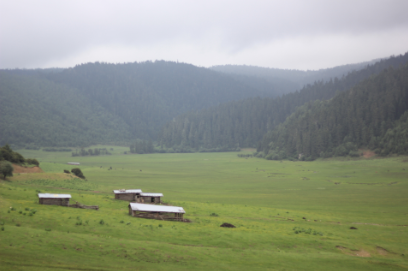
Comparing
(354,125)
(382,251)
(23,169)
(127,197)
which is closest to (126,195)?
(127,197)

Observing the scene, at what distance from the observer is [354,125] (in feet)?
503

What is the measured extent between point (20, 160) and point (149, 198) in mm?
35177

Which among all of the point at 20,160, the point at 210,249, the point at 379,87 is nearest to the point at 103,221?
the point at 210,249

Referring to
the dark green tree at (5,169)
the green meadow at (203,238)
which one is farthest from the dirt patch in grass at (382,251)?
the dark green tree at (5,169)

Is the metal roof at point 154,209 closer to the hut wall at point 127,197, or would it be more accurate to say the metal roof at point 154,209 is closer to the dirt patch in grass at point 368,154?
the hut wall at point 127,197

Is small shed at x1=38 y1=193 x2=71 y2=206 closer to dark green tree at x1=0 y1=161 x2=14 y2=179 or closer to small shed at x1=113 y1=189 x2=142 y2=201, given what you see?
small shed at x1=113 y1=189 x2=142 y2=201

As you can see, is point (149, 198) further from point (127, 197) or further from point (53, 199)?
point (53, 199)

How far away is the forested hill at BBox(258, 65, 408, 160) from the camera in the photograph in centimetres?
13800

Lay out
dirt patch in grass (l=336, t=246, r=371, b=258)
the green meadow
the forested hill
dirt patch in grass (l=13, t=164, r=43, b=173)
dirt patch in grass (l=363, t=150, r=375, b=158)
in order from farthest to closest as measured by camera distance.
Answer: the forested hill, dirt patch in grass (l=363, t=150, r=375, b=158), dirt patch in grass (l=13, t=164, r=43, b=173), dirt patch in grass (l=336, t=246, r=371, b=258), the green meadow

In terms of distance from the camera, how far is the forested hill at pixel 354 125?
138 meters

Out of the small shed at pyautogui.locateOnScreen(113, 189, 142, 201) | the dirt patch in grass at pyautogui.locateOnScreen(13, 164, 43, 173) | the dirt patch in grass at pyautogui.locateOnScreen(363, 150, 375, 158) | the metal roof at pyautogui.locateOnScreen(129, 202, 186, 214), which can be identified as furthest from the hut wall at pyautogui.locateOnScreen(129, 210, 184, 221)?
the dirt patch in grass at pyautogui.locateOnScreen(363, 150, 375, 158)

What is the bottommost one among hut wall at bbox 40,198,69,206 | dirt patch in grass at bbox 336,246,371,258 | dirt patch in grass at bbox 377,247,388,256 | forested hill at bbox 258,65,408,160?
dirt patch in grass at bbox 377,247,388,256

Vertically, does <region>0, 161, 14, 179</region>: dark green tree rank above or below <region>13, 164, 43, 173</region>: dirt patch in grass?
above

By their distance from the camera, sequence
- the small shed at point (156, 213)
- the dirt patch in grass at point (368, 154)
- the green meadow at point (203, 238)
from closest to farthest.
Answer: the green meadow at point (203, 238), the small shed at point (156, 213), the dirt patch in grass at point (368, 154)
